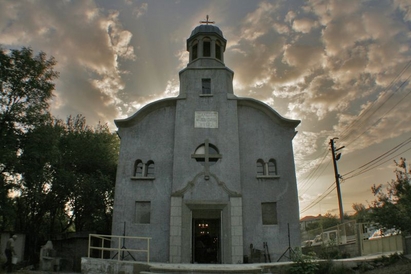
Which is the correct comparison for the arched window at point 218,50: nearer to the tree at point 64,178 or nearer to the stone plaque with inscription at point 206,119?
the stone plaque with inscription at point 206,119

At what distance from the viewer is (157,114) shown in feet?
60.2

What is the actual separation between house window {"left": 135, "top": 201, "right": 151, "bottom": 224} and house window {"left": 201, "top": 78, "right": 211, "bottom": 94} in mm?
6883

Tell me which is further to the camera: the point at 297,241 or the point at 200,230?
the point at 200,230

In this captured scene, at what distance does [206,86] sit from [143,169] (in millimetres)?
5876

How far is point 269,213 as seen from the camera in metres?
16.4

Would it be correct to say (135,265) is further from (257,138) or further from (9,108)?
(9,108)

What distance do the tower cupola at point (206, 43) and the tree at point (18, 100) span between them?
8.77 m

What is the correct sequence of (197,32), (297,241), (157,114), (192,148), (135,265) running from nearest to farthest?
(135,265) → (297,241) → (192,148) → (157,114) → (197,32)

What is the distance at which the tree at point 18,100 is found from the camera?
17344 mm

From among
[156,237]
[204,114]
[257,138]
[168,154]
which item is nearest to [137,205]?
[156,237]

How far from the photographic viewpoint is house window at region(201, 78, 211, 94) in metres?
18.8

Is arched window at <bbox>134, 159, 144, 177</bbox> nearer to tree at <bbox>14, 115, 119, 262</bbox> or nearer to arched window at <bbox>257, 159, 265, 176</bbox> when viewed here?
tree at <bbox>14, 115, 119, 262</bbox>

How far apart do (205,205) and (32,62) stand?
500 inches

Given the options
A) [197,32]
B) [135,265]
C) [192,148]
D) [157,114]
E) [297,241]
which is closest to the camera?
[135,265]
